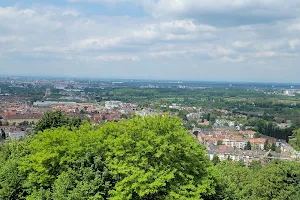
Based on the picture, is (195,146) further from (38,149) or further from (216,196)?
(38,149)

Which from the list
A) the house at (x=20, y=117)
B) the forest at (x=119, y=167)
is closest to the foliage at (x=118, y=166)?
the forest at (x=119, y=167)

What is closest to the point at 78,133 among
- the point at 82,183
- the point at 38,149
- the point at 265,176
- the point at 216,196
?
the point at 38,149

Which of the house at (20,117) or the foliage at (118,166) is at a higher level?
the foliage at (118,166)

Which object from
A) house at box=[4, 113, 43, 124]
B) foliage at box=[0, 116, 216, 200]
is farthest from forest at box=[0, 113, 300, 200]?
house at box=[4, 113, 43, 124]

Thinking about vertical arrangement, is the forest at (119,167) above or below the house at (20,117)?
above

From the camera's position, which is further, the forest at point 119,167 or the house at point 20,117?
the house at point 20,117

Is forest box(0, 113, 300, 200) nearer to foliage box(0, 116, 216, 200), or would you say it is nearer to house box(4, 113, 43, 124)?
foliage box(0, 116, 216, 200)

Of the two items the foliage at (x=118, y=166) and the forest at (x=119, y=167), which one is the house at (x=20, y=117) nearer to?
the forest at (x=119, y=167)

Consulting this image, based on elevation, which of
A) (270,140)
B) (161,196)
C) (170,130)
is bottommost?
(270,140)

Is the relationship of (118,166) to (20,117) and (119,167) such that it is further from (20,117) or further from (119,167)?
(20,117)
